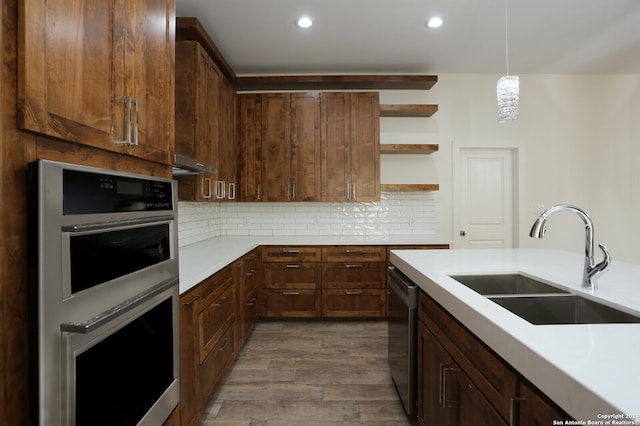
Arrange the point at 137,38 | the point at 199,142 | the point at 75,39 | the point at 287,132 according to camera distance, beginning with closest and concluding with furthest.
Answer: the point at 75,39 → the point at 137,38 → the point at 199,142 → the point at 287,132

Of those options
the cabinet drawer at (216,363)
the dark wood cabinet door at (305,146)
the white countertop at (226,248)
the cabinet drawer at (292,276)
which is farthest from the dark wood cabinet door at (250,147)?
the cabinet drawer at (216,363)

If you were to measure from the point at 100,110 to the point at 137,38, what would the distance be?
1.25 ft

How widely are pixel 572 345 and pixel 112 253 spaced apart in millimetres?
1287

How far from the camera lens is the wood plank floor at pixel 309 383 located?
2.06 metres

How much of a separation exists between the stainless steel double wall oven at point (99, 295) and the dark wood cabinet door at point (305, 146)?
97.1 inches

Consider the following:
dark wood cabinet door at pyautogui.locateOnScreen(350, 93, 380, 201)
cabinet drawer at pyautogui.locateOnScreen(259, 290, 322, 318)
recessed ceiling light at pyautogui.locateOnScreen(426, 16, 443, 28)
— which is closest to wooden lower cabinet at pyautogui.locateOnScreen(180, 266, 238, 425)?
cabinet drawer at pyautogui.locateOnScreen(259, 290, 322, 318)

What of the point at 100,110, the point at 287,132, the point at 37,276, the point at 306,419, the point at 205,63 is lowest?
the point at 306,419

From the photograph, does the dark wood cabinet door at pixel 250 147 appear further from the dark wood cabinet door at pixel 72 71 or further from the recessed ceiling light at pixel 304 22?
the dark wood cabinet door at pixel 72 71

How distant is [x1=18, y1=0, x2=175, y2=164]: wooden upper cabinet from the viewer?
80 cm

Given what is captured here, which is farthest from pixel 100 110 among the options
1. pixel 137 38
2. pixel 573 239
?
pixel 573 239

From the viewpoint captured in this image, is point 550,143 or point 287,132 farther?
point 550,143

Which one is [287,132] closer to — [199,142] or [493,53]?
[199,142]

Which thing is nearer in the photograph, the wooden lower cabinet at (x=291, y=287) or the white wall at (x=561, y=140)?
the wooden lower cabinet at (x=291, y=287)

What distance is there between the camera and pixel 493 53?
3.64 meters
